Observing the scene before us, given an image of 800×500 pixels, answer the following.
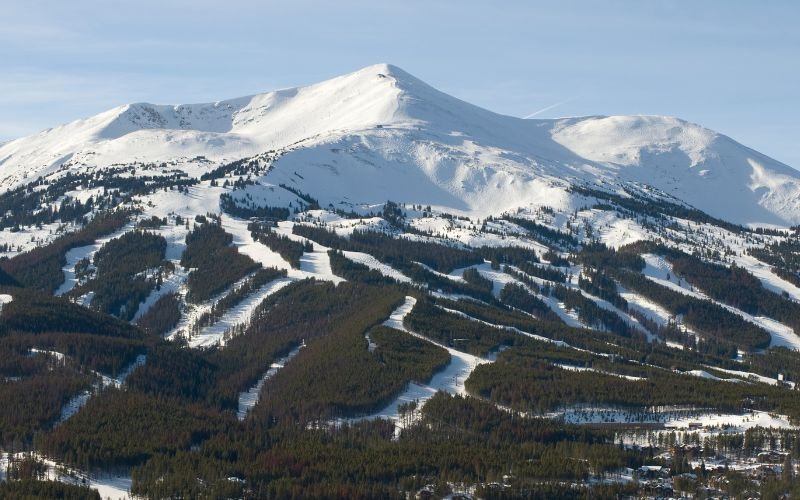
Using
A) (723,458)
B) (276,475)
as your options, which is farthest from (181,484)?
(723,458)

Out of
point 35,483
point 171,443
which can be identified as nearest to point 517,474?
point 171,443

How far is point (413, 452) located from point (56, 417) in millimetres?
54936

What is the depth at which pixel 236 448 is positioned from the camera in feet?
601

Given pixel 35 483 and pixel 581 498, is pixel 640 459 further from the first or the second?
pixel 35 483

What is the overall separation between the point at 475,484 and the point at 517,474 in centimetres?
756

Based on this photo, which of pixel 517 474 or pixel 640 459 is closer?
pixel 517 474

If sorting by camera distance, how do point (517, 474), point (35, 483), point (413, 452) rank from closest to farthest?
point (35, 483)
point (517, 474)
point (413, 452)

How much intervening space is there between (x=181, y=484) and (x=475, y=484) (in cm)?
3819

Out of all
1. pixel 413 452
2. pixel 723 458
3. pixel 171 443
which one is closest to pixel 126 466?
pixel 171 443

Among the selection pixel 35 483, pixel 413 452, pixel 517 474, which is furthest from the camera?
pixel 413 452

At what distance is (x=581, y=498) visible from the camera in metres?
164

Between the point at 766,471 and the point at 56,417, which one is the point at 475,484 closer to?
the point at 766,471

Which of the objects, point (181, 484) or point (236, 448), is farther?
point (236, 448)

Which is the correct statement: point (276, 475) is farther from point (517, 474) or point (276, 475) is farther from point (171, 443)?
point (517, 474)
